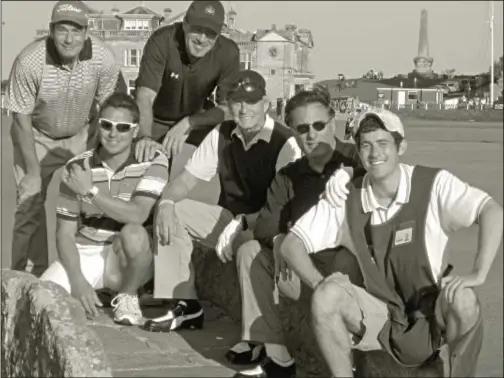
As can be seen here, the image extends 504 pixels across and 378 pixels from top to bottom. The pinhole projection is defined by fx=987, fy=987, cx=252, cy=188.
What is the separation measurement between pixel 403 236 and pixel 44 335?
2.13 m

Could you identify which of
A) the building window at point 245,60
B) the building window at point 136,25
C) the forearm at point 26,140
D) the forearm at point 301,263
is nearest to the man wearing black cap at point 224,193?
the forearm at point 301,263

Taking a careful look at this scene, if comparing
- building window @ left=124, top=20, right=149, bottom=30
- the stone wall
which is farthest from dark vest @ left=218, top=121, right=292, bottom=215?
building window @ left=124, top=20, right=149, bottom=30

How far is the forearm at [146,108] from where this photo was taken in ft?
23.7

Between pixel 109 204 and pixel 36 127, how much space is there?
186cm

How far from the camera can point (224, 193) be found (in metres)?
6.39

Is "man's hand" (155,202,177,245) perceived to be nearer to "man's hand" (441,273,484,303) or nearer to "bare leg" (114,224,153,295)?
"bare leg" (114,224,153,295)

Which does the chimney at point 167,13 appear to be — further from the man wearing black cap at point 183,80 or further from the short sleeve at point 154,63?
the short sleeve at point 154,63

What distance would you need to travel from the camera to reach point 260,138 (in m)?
6.14

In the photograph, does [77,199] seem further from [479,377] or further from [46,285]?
[479,377]

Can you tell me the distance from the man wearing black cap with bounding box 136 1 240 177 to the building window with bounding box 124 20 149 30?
1599 mm

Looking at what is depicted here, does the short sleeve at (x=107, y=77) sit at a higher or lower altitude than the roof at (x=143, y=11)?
lower

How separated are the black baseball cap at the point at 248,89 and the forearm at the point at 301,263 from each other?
1395 millimetres

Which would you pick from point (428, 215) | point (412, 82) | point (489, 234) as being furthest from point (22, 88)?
point (489, 234)

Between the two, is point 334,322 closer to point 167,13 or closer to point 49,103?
point 49,103
